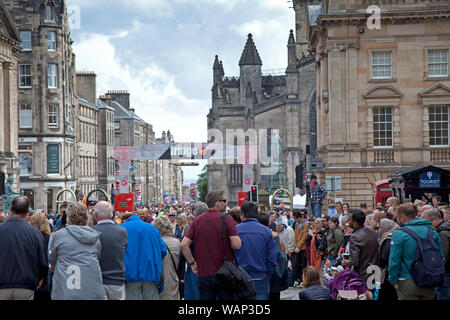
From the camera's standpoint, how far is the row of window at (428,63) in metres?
29.7

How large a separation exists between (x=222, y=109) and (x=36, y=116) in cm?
2763

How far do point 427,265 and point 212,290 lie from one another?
2.52m

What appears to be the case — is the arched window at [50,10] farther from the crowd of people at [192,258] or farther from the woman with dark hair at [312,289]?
the woman with dark hair at [312,289]

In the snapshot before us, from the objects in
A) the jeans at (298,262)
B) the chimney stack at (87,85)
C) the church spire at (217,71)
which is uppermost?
the church spire at (217,71)

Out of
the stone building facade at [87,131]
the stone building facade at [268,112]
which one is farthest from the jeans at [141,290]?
the stone building facade at [87,131]

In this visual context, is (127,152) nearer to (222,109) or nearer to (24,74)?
(24,74)

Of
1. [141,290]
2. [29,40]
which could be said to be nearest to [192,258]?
[141,290]

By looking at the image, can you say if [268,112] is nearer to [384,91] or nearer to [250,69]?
[250,69]

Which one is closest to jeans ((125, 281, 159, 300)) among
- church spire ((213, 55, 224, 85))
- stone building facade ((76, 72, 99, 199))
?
stone building facade ((76, 72, 99, 199))

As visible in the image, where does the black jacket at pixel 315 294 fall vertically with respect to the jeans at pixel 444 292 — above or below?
above

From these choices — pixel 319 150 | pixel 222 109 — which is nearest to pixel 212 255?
pixel 319 150

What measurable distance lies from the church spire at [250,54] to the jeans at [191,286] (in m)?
68.0

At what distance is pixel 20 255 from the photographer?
842 cm
